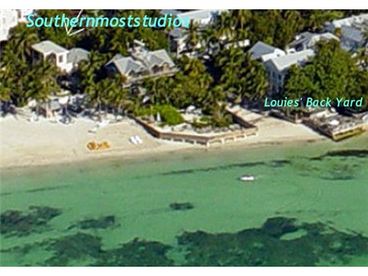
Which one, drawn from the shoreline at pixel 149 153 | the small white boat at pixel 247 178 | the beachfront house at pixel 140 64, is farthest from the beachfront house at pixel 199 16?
the small white boat at pixel 247 178

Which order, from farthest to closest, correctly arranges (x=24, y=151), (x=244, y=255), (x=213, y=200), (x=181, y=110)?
(x=181, y=110) < (x=24, y=151) < (x=213, y=200) < (x=244, y=255)

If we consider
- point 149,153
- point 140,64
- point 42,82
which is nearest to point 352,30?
point 140,64

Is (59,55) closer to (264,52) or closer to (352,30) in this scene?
(264,52)

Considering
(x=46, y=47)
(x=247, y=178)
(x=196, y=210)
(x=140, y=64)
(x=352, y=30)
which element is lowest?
(x=196, y=210)

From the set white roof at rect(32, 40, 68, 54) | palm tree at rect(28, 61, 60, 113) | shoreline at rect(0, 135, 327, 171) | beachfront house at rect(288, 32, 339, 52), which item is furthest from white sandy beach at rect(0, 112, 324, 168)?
beachfront house at rect(288, 32, 339, 52)

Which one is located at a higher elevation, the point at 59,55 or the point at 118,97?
the point at 59,55

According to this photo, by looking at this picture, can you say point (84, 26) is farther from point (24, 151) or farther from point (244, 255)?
point (244, 255)

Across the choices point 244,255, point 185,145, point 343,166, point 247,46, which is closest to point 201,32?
point 247,46

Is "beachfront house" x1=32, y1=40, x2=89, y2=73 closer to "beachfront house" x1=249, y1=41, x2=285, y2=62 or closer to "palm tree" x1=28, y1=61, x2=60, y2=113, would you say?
"palm tree" x1=28, y1=61, x2=60, y2=113
